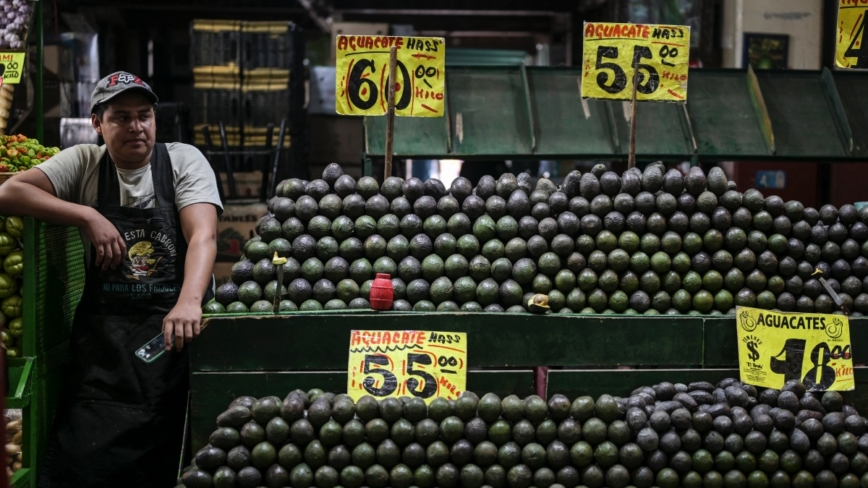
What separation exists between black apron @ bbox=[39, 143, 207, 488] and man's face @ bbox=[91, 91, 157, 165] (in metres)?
0.11

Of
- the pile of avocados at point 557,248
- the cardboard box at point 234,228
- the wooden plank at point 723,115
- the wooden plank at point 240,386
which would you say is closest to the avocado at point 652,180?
the pile of avocados at point 557,248

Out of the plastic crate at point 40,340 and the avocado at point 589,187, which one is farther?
the avocado at point 589,187

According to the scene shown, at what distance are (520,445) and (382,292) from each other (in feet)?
2.50

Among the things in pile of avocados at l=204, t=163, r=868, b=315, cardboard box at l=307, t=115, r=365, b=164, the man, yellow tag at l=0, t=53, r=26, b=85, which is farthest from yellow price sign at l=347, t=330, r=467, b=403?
cardboard box at l=307, t=115, r=365, b=164

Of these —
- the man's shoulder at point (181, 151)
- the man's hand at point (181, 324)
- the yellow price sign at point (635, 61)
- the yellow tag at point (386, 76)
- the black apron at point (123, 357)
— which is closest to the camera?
the man's hand at point (181, 324)

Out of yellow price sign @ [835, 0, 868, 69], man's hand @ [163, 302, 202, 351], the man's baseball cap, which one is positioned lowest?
man's hand @ [163, 302, 202, 351]

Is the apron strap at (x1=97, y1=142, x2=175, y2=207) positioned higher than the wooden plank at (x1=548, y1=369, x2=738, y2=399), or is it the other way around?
the apron strap at (x1=97, y1=142, x2=175, y2=207)

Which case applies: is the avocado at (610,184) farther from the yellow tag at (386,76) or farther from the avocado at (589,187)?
Answer: the yellow tag at (386,76)

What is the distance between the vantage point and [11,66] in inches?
156

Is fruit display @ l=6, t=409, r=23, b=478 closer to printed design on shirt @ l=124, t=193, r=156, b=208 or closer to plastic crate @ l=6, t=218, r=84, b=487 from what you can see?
plastic crate @ l=6, t=218, r=84, b=487

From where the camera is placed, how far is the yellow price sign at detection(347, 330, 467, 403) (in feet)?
9.52

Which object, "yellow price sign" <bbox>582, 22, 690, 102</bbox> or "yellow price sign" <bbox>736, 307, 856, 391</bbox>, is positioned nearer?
"yellow price sign" <bbox>736, 307, 856, 391</bbox>

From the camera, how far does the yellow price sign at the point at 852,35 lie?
4219 millimetres

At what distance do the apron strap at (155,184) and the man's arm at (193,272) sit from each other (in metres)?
0.10
